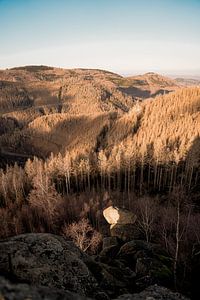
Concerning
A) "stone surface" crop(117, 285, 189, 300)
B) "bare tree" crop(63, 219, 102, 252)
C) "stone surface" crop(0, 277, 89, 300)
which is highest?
"stone surface" crop(0, 277, 89, 300)

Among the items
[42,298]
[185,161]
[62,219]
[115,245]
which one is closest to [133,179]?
[185,161]

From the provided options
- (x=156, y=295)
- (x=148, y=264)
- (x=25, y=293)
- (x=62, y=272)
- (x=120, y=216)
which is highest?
(x=25, y=293)

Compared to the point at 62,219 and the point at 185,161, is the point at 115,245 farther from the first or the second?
the point at 185,161

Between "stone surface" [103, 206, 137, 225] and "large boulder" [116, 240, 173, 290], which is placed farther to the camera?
"stone surface" [103, 206, 137, 225]

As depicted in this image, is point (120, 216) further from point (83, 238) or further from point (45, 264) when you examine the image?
point (45, 264)

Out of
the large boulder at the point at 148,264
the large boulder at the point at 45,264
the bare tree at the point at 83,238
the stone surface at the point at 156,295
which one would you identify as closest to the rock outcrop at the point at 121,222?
the bare tree at the point at 83,238

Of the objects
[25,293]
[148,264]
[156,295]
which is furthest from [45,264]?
[148,264]

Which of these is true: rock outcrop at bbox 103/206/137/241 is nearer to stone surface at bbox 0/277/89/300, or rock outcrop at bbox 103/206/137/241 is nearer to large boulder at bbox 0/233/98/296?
large boulder at bbox 0/233/98/296

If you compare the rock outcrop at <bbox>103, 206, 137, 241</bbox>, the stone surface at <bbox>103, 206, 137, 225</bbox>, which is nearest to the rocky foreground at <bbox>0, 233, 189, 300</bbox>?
the rock outcrop at <bbox>103, 206, 137, 241</bbox>

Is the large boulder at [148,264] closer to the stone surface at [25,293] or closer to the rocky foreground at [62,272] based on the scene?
the rocky foreground at [62,272]

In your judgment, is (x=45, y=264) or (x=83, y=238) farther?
(x=83, y=238)
